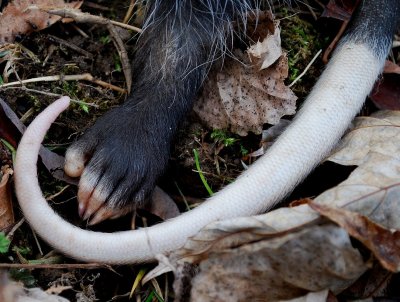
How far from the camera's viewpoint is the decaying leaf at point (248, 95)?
296 centimetres

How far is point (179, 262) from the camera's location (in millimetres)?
2428

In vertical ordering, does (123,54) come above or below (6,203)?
above

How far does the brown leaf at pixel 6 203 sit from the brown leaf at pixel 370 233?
119 centimetres

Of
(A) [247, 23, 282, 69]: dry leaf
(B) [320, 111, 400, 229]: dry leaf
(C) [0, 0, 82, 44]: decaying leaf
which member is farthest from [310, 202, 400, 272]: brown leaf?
(C) [0, 0, 82, 44]: decaying leaf

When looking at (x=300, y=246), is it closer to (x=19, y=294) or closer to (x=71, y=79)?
(x=19, y=294)

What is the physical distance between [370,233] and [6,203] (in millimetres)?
1389

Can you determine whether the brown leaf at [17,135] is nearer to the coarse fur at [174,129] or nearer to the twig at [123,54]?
the coarse fur at [174,129]

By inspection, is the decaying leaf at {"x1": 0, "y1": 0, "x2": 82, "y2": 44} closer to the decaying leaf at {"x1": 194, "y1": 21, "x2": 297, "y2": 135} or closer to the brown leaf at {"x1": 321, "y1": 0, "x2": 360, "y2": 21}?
the decaying leaf at {"x1": 194, "y1": 21, "x2": 297, "y2": 135}

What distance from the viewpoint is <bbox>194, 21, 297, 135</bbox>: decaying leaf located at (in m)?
2.96

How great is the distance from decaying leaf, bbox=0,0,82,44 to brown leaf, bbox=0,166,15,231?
0.79 m

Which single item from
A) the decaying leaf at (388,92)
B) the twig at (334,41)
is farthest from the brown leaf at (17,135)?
the decaying leaf at (388,92)

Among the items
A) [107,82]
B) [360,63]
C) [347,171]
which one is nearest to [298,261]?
[347,171]

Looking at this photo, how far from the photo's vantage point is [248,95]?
3020mm

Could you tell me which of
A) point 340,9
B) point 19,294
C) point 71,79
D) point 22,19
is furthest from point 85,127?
point 340,9
